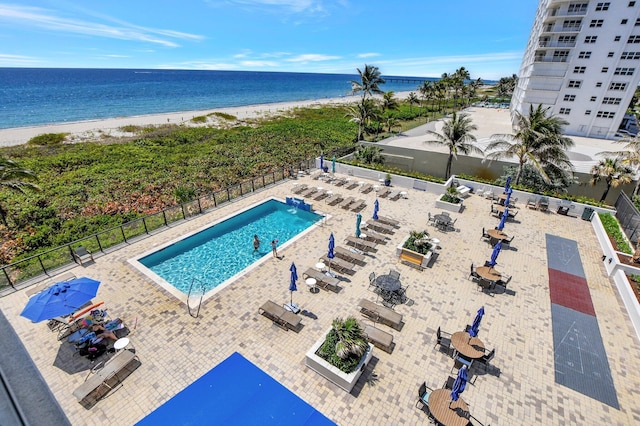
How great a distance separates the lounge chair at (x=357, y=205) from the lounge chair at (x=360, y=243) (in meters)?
4.73

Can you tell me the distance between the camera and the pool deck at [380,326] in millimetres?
9305

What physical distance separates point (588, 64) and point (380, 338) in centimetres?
6396

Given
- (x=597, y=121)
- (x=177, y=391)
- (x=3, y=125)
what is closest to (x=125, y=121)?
(x=3, y=125)

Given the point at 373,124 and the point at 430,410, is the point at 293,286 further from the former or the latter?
the point at 373,124

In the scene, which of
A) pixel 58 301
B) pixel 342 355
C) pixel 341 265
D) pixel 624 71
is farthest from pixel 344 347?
pixel 624 71

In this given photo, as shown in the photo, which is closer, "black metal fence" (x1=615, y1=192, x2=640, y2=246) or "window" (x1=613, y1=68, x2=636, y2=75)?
"black metal fence" (x1=615, y1=192, x2=640, y2=246)

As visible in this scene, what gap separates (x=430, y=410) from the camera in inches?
337

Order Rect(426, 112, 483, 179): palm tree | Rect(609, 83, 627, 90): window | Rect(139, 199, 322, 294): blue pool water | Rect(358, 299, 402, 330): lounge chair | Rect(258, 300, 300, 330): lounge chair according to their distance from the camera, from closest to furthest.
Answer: Rect(258, 300, 300, 330): lounge chair, Rect(358, 299, 402, 330): lounge chair, Rect(139, 199, 322, 294): blue pool water, Rect(426, 112, 483, 179): palm tree, Rect(609, 83, 627, 90): window

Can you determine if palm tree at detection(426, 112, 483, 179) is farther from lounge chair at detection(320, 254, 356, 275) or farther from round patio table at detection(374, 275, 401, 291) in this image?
round patio table at detection(374, 275, 401, 291)

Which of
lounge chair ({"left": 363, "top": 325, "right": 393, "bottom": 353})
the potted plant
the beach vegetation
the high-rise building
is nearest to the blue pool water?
the potted plant

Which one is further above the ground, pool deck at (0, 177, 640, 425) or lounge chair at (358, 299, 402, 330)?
lounge chair at (358, 299, 402, 330)

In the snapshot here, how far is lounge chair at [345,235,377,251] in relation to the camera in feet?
56.2

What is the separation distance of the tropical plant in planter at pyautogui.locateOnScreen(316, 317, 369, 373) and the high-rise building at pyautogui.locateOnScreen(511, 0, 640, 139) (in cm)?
6236

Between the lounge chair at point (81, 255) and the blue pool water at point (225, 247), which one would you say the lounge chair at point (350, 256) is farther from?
the lounge chair at point (81, 255)
